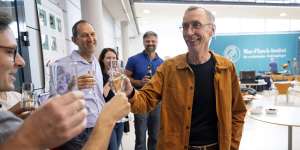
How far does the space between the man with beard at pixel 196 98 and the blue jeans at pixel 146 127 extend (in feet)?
5.58

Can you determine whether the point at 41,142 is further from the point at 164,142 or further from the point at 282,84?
the point at 282,84

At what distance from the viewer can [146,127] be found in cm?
363

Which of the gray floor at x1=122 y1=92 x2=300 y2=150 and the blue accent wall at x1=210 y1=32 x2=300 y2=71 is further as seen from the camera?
the blue accent wall at x1=210 y1=32 x2=300 y2=71

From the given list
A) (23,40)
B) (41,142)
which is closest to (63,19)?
(23,40)

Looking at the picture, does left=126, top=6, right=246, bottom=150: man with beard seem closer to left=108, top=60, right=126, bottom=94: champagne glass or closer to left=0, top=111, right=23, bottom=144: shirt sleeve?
left=108, top=60, right=126, bottom=94: champagne glass

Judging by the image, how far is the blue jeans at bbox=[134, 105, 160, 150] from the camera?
3530mm

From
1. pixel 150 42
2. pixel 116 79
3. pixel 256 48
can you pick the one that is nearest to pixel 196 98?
pixel 116 79

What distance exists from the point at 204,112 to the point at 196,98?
0.11 m

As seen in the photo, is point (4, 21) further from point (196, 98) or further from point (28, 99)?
point (196, 98)

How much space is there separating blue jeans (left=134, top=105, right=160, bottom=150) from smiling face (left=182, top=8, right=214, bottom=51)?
6.09 ft

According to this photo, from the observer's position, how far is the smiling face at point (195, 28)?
5.81ft

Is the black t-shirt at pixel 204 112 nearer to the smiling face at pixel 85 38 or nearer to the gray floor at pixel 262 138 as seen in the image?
the smiling face at pixel 85 38

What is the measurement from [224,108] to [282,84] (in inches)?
293

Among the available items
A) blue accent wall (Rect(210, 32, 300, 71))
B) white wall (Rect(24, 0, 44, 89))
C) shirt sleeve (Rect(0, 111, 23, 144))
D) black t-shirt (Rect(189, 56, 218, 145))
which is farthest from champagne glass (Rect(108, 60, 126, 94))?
blue accent wall (Rect(210, 32, 300, 71))
